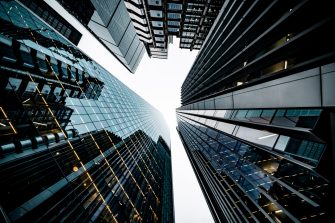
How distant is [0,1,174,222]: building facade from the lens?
10723mm

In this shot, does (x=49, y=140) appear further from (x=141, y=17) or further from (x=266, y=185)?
(x=141, y=17)

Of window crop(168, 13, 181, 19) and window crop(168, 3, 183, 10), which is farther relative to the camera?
window crop(168, 13, 181, 19)

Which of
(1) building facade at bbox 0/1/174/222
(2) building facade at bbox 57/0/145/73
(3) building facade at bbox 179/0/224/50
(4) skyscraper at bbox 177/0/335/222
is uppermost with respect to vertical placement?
(3) building facade at bbox 179/0/224/50

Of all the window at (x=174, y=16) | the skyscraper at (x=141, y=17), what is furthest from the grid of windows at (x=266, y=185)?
the window at (x=174, y=16)

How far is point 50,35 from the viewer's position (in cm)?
2320

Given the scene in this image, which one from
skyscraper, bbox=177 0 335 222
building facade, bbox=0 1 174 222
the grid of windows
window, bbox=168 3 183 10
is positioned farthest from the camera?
window, bbox=168 3 183 10

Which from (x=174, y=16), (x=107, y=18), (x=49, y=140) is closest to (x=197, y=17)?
(x=174, y=16)

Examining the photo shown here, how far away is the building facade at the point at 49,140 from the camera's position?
10723 millimetres

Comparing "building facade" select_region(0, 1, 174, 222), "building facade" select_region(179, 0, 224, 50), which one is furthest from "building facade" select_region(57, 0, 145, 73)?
"building facade" select_region(0, 1, 174, 222)

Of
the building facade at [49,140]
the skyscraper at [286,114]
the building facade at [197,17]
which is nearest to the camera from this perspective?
the skyscraper at [286,114]

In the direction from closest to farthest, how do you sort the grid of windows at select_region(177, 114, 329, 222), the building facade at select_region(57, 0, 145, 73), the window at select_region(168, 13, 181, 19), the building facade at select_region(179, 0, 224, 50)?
the grid of windows at select_region(177, 114, 329, 222), the building facade at select_region(57, 0, 145, 73), the building facade at select_region(179, 0, 224, 50), the window at select_region(168, 13, 181, 19)

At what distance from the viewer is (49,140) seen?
14.6 metres

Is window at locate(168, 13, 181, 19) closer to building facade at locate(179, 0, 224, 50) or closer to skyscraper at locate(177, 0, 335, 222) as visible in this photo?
building facade at locate(179, 0, 224, 50)

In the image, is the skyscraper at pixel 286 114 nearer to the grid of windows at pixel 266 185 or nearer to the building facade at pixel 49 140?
the grid of windows at pixel 266 185
